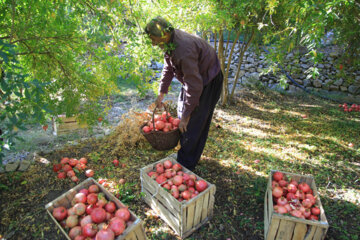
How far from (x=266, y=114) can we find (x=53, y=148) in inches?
186

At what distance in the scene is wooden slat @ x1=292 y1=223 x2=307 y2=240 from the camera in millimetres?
1881

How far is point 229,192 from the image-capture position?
279cm

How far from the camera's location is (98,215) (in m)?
1.82

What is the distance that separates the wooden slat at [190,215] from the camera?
6.72 feet

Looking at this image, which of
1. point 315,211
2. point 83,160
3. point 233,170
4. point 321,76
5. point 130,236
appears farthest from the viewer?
point 321,76

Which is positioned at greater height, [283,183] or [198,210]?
[283,183]

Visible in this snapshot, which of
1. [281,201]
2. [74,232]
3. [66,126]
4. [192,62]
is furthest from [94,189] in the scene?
[66,126]

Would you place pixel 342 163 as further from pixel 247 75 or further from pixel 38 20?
pixel 247 75

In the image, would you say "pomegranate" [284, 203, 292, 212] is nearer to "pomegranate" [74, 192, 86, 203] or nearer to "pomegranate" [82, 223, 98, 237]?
"pomegranate" [82, 223, 98, 237]

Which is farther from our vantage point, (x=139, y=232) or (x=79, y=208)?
(x=79, y=208)

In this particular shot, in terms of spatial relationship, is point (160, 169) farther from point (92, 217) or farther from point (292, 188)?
point (292, 188)

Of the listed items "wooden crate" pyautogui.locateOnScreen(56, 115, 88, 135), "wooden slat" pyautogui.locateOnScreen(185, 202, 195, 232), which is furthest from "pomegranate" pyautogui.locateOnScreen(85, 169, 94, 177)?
"wooden crate" pyautogui.locateOnScreen(56, 115, 88, 135)

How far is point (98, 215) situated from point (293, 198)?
1842mm

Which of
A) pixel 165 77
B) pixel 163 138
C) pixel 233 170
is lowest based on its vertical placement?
pixel 233 170
